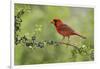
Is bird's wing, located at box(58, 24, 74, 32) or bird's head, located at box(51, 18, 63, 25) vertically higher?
bird's head, located at box(51, 18, 63, 25)

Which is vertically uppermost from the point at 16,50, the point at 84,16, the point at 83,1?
the point at 83,1

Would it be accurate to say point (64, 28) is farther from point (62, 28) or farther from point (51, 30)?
point (51, 30)

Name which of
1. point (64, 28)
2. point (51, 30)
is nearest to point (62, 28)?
point (64, 28)

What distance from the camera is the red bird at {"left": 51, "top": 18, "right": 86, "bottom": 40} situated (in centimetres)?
216

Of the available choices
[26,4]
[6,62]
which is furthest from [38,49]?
[26,4]

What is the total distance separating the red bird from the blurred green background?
35 mm

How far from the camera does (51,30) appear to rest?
2.14 metres

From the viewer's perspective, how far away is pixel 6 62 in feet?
6.56

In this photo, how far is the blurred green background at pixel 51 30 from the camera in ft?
6.75

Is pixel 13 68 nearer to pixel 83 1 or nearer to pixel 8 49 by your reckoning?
pixel 8 49

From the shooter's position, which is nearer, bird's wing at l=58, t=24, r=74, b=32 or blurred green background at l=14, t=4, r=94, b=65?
blurred green background at l=14, t=4, r=94, b=65

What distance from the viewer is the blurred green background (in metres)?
2.06

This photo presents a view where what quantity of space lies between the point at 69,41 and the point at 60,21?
24cm

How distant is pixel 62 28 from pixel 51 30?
132 mm
